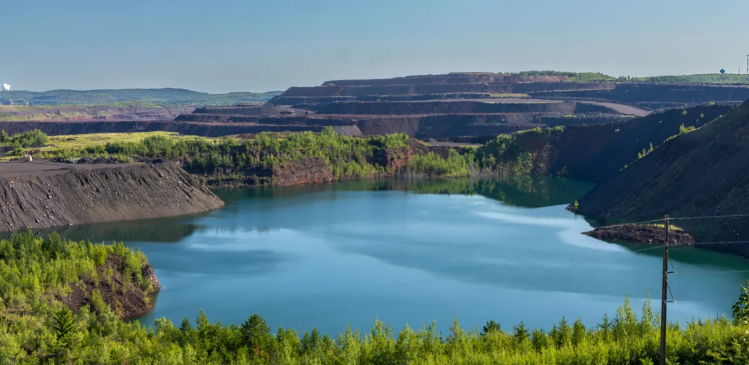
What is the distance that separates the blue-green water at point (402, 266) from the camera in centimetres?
4241

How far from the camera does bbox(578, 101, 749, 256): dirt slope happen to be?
2361 inches

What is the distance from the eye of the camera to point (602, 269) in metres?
51.7

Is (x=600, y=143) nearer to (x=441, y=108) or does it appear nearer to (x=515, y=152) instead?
(x=515, y=152)

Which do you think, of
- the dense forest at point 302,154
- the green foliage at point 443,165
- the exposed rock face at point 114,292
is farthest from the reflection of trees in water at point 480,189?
the exposed rock face at point 114,292

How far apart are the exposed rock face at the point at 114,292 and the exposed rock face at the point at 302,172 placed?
55857 mm

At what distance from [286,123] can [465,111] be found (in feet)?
109

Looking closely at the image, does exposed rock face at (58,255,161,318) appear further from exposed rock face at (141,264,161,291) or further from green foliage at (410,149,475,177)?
green foliage at (410,149,475,177)

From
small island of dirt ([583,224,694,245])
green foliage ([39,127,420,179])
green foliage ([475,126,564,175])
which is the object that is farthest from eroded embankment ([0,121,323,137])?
small island of dirt ([583,224,694,245])

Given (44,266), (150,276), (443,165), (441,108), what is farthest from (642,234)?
(441,108)

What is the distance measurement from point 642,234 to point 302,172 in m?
50.6

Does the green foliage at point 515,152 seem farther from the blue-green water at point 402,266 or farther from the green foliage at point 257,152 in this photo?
the blue-green water at point 402,266

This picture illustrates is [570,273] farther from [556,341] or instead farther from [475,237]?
[556,341]

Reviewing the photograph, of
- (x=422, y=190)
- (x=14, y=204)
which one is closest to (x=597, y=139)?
(x=422, y=190)

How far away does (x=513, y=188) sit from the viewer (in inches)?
3920
